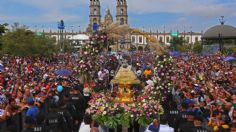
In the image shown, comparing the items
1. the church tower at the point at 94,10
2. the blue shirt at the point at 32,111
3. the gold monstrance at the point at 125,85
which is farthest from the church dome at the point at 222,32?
the church tower at the point at 94,10

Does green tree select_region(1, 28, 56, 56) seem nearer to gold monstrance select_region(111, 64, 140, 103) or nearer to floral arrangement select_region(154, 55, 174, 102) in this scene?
floral arrangement select_region(154, 55, 174, 102)

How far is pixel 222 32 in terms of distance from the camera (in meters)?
71.8

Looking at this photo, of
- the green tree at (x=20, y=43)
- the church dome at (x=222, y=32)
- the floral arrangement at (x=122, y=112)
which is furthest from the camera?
the church dome at (x=222, y=32)

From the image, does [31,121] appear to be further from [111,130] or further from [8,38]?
[8,38]

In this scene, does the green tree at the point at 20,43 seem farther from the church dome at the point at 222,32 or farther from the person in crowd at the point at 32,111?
the person in crowd at the point at 32,111

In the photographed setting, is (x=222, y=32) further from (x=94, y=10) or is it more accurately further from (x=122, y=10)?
(x=94, y=10)

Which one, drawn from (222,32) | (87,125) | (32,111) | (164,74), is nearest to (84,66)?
(164,74)

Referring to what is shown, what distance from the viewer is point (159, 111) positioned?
40.4ft

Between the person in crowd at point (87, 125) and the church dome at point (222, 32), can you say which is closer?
the person in crowd at point (87, 125)

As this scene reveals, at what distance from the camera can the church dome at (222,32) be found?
72.4 metres

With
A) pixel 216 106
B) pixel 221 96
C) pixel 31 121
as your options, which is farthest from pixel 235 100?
pixel 31 121

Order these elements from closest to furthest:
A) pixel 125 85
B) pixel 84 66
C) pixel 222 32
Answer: pixel 125 85 < pixel 84 66 < pixel 222 32

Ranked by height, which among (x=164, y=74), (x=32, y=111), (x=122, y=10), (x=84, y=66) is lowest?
(x=32, y=111)

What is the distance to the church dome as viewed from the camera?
72375mm
